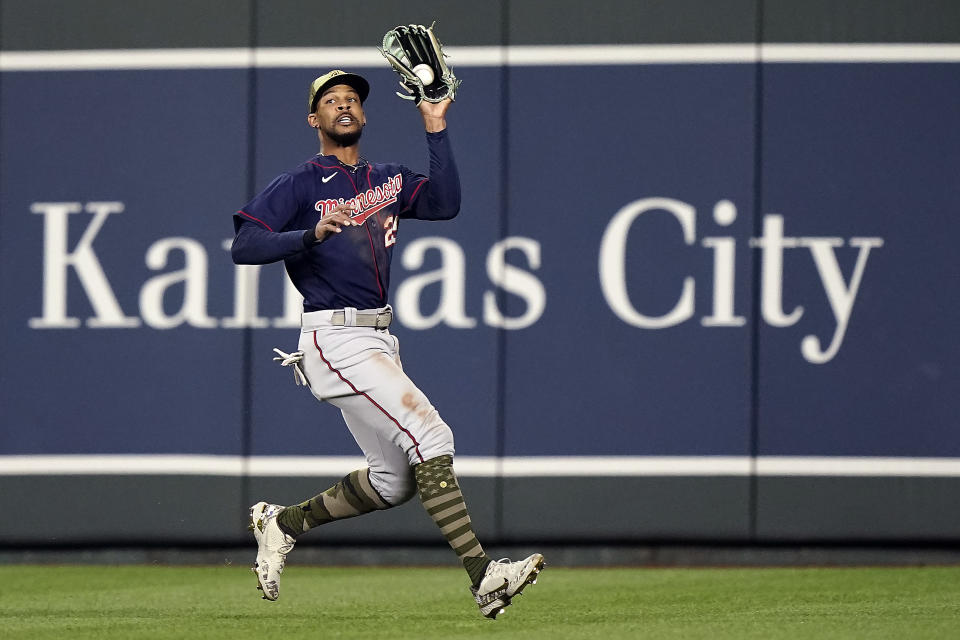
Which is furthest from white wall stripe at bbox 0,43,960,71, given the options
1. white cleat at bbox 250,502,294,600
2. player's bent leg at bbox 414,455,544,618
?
player's bent leg at bbox 414,455,544,618

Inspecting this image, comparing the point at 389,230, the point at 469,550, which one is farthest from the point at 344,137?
the point at 469,550

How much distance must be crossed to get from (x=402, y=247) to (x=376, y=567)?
1566mm

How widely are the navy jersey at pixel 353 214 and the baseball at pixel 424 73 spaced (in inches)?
7.3

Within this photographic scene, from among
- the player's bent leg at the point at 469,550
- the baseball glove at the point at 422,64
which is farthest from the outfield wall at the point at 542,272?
the player's bent leg at the point at 469,550

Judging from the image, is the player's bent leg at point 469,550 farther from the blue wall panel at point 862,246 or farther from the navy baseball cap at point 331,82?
the blue wall panel at point 862,246

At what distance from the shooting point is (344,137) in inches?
188

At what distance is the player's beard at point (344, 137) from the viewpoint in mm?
4777

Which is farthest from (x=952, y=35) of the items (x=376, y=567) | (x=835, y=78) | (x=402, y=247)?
(x=376, y=567)

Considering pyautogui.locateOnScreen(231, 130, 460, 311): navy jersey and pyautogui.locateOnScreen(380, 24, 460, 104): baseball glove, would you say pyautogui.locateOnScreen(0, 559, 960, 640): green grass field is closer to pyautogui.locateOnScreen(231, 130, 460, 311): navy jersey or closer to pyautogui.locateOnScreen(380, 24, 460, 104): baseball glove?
pyautogui.locateOnScreen(231, 130, 460, 311): navy jersey

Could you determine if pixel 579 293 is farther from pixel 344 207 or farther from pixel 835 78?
pixel 344 207

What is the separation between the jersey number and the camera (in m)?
4.76

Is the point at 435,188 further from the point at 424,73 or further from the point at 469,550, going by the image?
the point at 469,550

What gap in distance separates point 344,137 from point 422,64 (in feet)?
1.26

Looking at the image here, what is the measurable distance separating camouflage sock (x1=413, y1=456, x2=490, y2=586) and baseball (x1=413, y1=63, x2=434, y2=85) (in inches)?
48.9
